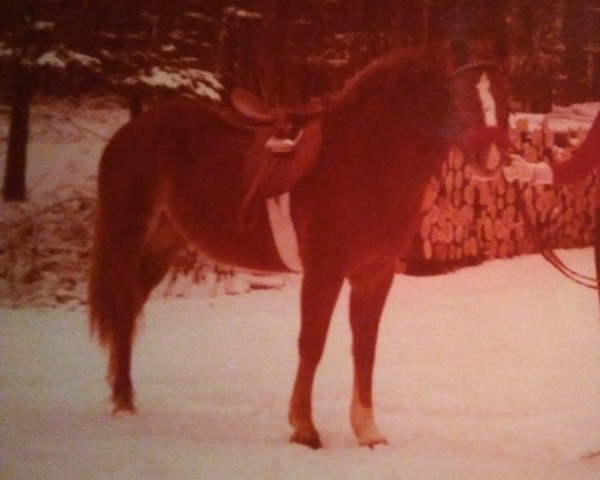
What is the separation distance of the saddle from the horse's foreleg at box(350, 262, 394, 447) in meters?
0.30

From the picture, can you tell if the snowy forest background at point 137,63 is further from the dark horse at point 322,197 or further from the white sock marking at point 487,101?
the white sock marking at point 487,101

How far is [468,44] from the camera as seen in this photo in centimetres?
178

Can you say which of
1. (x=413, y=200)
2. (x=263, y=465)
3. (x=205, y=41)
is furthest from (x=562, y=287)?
(x=205, y=41)

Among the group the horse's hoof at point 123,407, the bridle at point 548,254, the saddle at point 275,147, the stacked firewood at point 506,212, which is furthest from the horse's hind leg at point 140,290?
the bridle at point 548,254

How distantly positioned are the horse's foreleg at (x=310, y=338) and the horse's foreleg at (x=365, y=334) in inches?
3.0

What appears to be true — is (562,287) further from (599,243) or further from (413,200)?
(413,200)

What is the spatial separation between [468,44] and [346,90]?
1.12 feet

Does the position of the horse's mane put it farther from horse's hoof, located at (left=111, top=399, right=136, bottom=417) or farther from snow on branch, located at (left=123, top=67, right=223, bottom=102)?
horse's hoof, located at (left=111, top=399, right=136, bottom=417)

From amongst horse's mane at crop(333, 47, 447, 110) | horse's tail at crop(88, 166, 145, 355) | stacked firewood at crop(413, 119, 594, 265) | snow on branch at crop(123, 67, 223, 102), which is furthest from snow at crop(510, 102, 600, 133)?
horse's tail at crop(88, 166, 145, 355)

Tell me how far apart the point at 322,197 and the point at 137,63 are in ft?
1.93

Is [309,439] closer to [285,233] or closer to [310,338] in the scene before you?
[310,338]

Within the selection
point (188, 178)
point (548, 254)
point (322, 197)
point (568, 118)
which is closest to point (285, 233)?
point (322, 197)

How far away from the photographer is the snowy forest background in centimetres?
179

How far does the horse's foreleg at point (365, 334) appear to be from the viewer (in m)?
1.75
